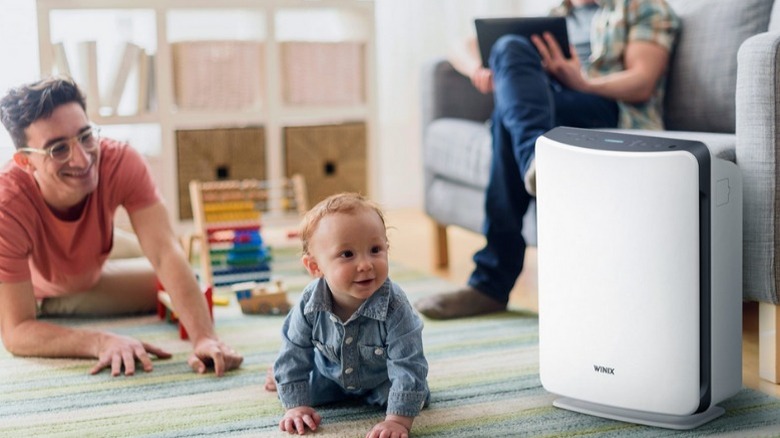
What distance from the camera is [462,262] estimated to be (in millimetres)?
2936

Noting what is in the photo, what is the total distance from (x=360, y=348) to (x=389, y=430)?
0.14 metres

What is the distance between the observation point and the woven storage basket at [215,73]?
2973 mm

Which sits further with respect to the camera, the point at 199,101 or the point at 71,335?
the point at 199,101

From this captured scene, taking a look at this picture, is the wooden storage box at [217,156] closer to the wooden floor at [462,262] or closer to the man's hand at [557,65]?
the wooden floor at [462,262]

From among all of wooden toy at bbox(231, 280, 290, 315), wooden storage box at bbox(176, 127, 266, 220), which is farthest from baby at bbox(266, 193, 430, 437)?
wooden storage box at bbox(176, 127, 266, 220)

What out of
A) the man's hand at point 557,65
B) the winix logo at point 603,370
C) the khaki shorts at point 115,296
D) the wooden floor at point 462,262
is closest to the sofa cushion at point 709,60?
the man's hand at point 557,65

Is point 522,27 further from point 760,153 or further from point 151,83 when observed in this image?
point 151,83

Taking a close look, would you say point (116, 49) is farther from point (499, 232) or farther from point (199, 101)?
point (499, 232)

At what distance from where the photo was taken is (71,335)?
1.96 meters

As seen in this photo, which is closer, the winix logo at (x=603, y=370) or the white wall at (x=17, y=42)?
the winix logo at (x=603, y=370)

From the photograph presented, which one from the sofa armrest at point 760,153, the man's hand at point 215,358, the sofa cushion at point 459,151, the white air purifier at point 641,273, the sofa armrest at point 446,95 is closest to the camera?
the white air purifier at point 641,273

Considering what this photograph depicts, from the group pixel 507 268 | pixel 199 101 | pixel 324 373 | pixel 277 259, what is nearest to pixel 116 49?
Answer: pixel 199 101

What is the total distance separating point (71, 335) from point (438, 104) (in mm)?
1253

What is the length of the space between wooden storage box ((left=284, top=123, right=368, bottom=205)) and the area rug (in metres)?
1.02
